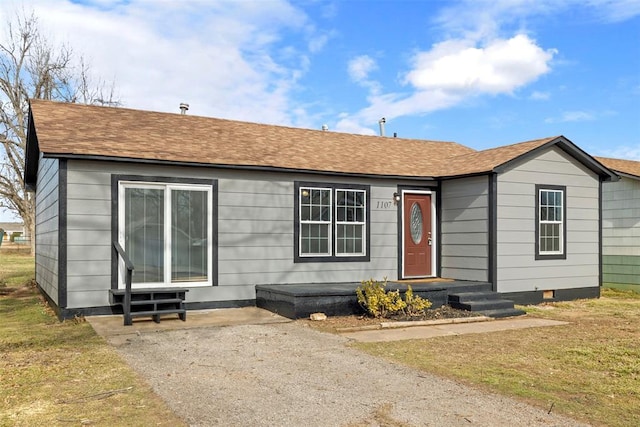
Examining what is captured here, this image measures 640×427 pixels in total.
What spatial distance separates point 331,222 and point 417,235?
244 centimetres

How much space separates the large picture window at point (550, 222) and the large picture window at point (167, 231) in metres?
7.44

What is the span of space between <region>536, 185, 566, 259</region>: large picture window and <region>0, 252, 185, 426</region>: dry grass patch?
9.53 m

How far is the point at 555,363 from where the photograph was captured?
626 centimetres

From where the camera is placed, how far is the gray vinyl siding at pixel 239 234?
29.2 ft

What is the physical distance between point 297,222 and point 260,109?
A: 14398mm

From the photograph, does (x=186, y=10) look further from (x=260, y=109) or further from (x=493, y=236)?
(x=260, y=109)

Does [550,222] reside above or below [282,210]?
below

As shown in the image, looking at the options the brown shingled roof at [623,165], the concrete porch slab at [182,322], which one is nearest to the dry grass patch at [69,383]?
the concrete porch slab at [182,322]

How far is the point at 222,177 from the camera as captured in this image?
1019cm

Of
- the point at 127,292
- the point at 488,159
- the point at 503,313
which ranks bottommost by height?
the point at 503,313

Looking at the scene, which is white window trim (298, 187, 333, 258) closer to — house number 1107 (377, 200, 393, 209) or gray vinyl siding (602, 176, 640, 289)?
house number 1107 (377, 200, 393, 209)

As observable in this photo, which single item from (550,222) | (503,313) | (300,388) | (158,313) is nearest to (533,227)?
(550,222)

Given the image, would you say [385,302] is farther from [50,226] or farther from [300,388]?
[50,226]

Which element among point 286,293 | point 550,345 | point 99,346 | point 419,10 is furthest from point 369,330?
point 419,10
